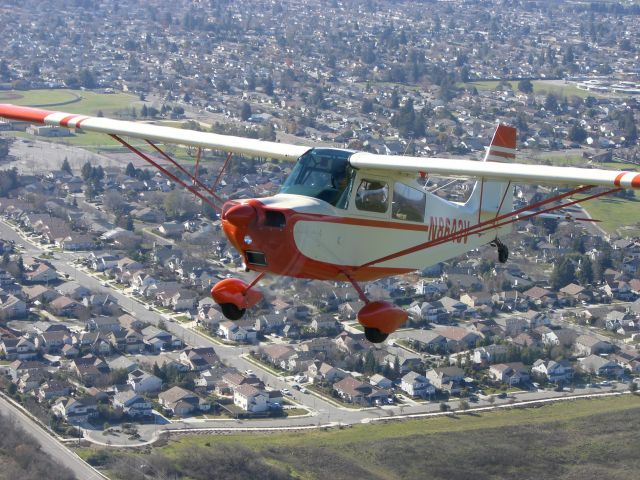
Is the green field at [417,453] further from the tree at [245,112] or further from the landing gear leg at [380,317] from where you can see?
the tree at [245,112]

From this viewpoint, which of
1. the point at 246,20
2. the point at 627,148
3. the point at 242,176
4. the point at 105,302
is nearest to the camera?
the point at 105,302

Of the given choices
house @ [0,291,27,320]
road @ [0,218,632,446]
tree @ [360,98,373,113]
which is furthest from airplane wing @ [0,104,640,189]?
tree @ [360,98,373,113]

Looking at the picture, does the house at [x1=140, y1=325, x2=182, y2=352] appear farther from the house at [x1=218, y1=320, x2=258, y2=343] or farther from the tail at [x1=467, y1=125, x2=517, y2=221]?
the tail at [x1=467, y1=125, x2=517, y2=221]

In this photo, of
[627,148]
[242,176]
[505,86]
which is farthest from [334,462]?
[505,86]

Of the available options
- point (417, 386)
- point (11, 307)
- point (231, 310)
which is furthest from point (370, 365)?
point (231, 310)

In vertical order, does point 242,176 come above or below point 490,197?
below

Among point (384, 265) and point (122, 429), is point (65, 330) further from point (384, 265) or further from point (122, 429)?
point (384, 265)
